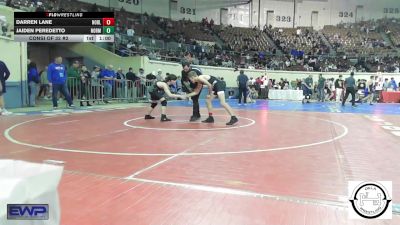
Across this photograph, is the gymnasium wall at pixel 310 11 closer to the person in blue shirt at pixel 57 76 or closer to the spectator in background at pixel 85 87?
the spectator in background at pixel 85 87

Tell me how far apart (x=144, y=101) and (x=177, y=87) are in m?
3.68

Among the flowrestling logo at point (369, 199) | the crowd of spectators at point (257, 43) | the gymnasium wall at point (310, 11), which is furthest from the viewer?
the gymnasium wall at point (310, 11)

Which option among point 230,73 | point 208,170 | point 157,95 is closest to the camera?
point 208,170

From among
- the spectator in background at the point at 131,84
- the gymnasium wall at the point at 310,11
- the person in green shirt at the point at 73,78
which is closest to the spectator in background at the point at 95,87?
the person in green shirt at the point at 73,78

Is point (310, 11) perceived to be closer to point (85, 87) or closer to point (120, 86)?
point (120, 86)

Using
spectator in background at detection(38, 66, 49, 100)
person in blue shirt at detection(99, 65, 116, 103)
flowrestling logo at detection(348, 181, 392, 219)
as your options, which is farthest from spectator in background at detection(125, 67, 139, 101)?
flowrestling logo at detection(348, 181, 392, 219)

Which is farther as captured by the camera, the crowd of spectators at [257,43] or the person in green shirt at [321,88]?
the crowd of spectators at [257,43]

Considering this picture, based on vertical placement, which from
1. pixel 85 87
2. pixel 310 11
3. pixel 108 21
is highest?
pixel 310 11

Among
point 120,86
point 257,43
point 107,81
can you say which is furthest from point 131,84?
point 257,43

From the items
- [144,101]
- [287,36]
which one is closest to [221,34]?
[287,36]

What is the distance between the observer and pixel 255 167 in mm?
4816
